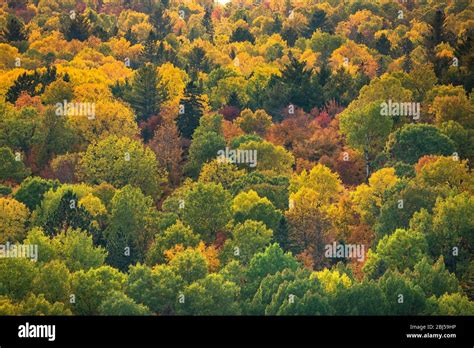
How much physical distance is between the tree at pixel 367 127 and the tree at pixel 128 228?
4005 centimetres

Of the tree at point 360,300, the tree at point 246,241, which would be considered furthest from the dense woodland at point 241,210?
the tree at point 246,241

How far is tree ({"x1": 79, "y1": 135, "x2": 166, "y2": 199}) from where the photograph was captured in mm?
167250

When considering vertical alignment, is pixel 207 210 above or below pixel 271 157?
below

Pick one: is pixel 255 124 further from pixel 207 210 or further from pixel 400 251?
pixel 400 251

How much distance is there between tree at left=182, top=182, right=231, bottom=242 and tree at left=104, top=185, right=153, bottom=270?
517 cm

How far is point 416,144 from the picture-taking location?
564ft

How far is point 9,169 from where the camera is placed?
576 ft

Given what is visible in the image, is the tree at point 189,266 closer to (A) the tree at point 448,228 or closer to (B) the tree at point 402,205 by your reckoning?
(B) the tree at point 402,205

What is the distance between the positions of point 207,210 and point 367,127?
4363cm

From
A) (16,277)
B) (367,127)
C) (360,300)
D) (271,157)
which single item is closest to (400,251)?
(360,300)

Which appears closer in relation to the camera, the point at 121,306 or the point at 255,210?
the point at 121,306

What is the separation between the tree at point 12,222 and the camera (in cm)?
14700

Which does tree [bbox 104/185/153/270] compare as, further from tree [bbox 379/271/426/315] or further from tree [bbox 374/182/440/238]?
tree [bbox 379/271/426/315]
